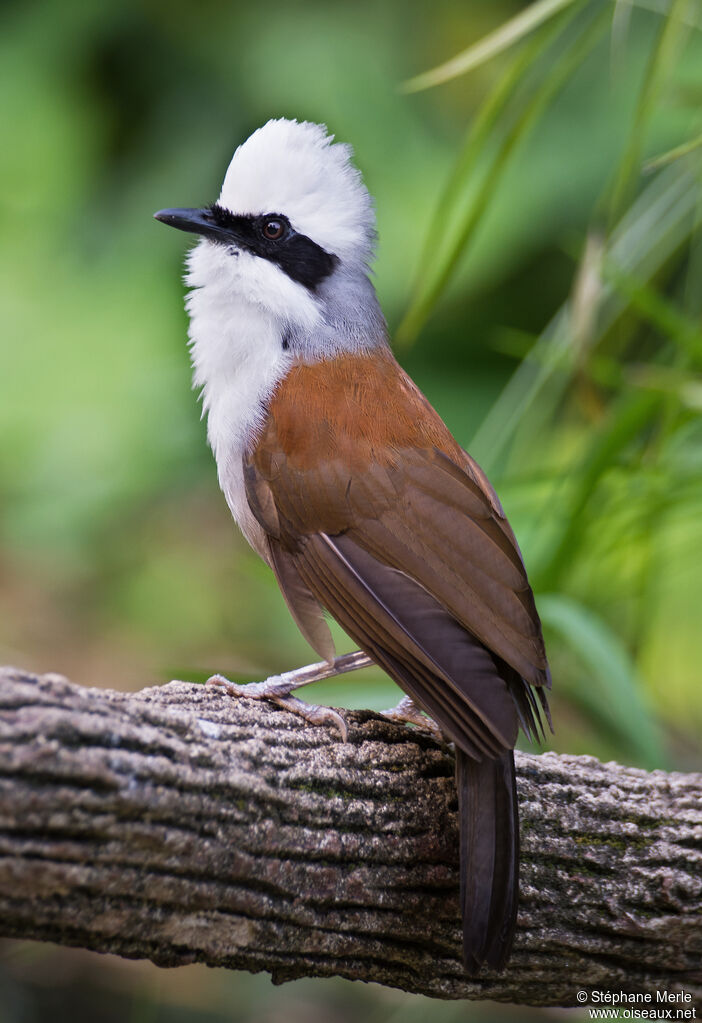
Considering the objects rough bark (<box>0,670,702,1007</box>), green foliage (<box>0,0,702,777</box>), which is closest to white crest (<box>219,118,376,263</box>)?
rough bark (<box>0,670,702,1007</box>)

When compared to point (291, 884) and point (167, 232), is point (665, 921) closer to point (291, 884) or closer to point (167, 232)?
point (291, 884)

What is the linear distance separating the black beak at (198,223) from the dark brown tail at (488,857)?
1.56 meters

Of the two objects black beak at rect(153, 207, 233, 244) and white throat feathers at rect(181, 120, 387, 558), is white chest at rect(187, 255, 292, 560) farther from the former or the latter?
black beak at rect(153, 207, 233, 244)

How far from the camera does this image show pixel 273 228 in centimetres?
299

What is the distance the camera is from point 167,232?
18.9ft

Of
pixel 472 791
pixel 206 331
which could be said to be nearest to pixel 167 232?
pixel 206 331

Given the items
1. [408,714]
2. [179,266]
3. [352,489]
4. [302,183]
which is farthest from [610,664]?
[179,266]

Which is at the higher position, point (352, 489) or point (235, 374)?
point (235, 374)

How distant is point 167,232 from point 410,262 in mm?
1303

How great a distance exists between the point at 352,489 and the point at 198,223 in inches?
36.0

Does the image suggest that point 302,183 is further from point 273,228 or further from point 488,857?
point 488,857

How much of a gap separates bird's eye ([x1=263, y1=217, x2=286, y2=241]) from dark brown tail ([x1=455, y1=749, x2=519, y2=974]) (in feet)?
4.91

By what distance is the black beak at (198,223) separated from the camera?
299cm

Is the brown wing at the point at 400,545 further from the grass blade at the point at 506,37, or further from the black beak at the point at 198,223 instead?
the grass blade at the point at 506,37
